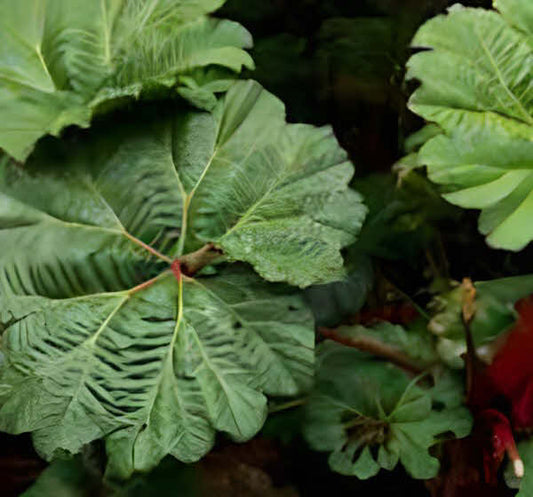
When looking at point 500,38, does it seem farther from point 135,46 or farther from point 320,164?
point 135,46

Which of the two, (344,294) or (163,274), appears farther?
(344,294)

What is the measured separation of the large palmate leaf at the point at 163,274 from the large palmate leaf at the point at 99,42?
0.16 feet

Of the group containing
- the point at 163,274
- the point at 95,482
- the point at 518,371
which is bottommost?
the point at 95,482

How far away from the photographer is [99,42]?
0.76 m

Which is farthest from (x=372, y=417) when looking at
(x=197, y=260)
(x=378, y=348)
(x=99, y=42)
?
(x=99, y=42)

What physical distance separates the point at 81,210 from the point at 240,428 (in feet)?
0.90

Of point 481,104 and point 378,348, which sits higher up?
point 481,104

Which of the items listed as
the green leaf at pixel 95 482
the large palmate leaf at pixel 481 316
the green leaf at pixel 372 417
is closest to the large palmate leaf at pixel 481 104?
the large palmate leaf at pixel 481 316

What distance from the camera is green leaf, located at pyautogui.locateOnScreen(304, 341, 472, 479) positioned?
72 centimetres

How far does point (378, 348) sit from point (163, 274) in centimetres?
26

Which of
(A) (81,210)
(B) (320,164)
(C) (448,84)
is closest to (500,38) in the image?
(C) (448,84)

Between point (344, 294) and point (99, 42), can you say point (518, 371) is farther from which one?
point (99, 42)

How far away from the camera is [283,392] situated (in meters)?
0.68

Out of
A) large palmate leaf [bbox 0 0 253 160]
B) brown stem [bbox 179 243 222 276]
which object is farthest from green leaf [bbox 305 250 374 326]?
large palmate leaf [bbox 0 0 253 160]
